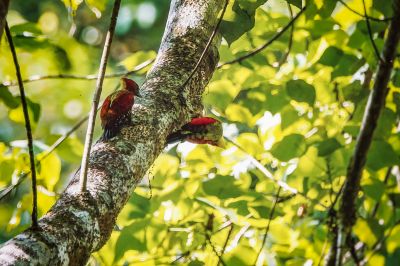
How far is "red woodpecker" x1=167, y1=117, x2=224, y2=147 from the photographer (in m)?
1.04

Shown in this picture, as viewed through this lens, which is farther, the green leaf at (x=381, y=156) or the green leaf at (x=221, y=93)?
the green leaf at (x=221, y=93)

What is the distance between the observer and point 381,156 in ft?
3.92

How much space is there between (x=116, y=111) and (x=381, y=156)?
689 millimetres

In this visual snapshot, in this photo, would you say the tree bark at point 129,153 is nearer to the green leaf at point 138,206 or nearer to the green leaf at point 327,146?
the green leaf at point 327,146

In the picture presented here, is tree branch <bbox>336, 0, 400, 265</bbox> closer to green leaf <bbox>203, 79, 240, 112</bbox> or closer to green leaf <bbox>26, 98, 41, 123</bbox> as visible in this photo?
green leaf <bbox>203, 79, 240, 112</bbox>

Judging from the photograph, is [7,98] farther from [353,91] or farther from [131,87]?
[353,91]

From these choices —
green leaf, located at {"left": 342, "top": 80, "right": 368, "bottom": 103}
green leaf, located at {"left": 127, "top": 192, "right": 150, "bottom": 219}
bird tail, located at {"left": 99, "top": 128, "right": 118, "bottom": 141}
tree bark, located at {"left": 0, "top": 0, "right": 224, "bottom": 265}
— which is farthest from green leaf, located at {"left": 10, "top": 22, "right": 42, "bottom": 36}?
green leaf, located at {"left": 342, "top": 80, "right": 368, "bottom": 103}

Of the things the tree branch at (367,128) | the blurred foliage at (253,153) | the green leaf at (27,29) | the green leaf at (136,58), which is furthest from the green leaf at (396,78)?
the green leaf at (27,29)

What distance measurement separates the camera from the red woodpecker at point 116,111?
0.92m

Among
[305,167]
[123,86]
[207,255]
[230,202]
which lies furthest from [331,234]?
[123,86]

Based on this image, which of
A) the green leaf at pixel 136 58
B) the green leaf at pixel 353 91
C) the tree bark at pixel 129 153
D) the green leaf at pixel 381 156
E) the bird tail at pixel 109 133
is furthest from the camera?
the green leaf at pixel 136 58

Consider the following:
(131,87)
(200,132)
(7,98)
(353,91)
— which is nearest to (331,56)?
(353,91)

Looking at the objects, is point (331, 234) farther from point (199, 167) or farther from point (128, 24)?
point (128, 24)

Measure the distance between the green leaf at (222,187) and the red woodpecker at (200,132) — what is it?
0.29 meters
